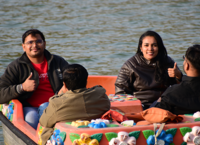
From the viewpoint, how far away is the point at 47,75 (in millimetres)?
3871

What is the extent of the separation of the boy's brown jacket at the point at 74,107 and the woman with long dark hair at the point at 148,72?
3.96ft

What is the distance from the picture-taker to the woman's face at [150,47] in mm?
3771

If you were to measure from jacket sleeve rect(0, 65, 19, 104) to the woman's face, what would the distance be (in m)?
1.44

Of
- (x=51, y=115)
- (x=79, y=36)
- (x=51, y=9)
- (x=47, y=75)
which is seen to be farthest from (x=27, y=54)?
(x=51, y=9)

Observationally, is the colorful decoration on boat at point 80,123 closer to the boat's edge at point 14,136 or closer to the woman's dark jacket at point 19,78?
the boat's edge at point 14,136

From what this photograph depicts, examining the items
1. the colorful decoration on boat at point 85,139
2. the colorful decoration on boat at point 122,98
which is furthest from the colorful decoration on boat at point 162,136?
the colorful decoration on boat at point 122,98

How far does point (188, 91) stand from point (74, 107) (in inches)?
36.1

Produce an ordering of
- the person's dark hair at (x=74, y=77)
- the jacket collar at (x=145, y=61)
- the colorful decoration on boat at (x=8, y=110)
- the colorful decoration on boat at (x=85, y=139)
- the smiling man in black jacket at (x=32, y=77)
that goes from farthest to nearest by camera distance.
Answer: the jacket collar at (x=145, y=61) → the colorful decoration on boat at (x=8, y=110) → the smiling man in black jacket at (x=32, y=77) → the person's dark hair at (x=74, y=77) → the colorful decoration on boat at (x=85, y=139)

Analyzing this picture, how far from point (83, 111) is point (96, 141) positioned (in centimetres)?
31

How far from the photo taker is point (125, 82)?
396cm

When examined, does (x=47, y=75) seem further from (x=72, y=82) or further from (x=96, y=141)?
(x=96, y=141)

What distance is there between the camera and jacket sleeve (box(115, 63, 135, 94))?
155 inches

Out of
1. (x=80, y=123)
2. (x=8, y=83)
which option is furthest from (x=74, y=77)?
(x=8, y=83)

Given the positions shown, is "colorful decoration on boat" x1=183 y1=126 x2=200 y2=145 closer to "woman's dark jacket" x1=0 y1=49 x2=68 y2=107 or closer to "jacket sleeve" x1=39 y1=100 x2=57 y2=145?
"jacket sleeve" x1=39 y1=100 x2=57 y2=145
